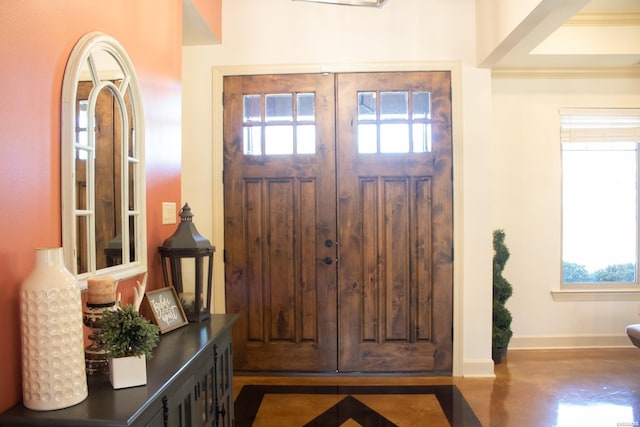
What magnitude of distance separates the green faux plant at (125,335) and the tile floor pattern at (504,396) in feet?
5.38

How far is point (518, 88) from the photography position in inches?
152

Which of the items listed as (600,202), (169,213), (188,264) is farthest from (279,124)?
(600,202)

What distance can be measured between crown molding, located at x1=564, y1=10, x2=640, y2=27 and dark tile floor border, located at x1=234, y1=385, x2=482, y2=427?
3.04 meters

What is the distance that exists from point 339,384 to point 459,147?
2022 mm

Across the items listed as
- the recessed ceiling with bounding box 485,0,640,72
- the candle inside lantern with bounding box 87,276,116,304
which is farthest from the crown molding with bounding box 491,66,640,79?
the candle inside lantern with bounding box 87,276,116,304

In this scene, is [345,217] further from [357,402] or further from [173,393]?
[173,393]

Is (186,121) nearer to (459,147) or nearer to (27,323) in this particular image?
A: (459,147)

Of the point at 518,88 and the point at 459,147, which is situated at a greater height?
the point at 518,88

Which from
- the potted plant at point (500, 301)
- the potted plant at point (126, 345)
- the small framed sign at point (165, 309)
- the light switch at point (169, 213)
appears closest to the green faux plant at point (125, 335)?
the potted plant at point (126, 345)

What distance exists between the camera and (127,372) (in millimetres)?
1216

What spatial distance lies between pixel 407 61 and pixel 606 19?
1673 millimetres

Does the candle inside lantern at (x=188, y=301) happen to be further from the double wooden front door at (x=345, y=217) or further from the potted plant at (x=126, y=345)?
the double wooden front door at (x=345, y=217)

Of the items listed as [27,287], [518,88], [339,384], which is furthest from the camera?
[518,88]

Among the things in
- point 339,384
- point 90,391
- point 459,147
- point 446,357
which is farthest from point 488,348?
point 90,391
